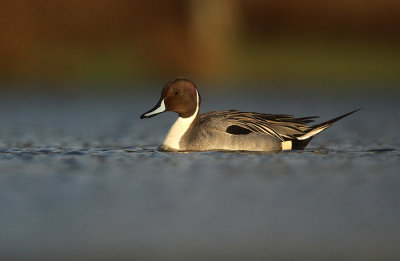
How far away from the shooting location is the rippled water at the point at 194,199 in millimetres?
5121

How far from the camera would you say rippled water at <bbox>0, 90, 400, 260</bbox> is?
202 inches

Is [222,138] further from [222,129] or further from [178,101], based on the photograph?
[178,101]

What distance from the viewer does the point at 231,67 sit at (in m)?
22.5

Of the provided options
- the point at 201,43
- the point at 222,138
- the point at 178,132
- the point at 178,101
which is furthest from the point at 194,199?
the point at 201,43

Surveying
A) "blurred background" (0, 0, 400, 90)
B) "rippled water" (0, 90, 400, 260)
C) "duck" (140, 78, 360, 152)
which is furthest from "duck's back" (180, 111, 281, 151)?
"blurred background" (0, 0, 400, 90)

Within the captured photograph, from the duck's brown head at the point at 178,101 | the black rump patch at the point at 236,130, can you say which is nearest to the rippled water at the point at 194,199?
the black rump patch at the point at 236,130

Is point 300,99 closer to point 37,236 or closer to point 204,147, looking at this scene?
point 204,147

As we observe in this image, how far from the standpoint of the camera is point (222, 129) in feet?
28.8

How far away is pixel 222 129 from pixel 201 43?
47.6 feet

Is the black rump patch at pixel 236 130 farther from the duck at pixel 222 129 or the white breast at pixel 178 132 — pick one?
the white breast at pixel 178 132

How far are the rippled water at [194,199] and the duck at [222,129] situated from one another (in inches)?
7.9

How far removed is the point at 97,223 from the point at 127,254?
728 mm

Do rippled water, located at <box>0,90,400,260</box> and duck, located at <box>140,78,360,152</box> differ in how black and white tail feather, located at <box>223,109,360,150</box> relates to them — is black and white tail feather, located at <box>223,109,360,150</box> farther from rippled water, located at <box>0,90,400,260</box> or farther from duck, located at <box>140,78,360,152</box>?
rippled water, located at <box>0,90,400,260</box>

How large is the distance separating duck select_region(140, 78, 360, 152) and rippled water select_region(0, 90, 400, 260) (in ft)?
0.66
